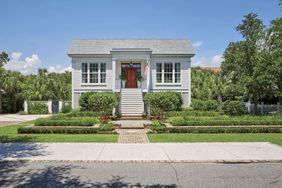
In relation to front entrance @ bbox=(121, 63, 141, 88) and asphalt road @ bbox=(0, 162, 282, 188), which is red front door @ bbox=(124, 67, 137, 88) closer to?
front entrance @ bbox=(121, 63, 141, 88)

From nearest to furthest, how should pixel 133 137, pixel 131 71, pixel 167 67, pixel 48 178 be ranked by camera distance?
pixel 48 178 < pixel 133 137 < pixel 167 67 < pixel 131 71

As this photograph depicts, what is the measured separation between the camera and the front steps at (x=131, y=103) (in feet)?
82.1

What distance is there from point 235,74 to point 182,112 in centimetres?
614

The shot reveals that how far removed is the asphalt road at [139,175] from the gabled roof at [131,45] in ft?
64.0

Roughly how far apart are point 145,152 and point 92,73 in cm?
1861

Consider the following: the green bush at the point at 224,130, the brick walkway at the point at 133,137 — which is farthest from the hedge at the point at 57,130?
the green bush at the point at 224,130

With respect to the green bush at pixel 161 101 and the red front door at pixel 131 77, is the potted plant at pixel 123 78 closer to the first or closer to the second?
the red front door at pixel 131 77

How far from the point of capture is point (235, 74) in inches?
960

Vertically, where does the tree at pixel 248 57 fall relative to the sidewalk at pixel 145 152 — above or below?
above

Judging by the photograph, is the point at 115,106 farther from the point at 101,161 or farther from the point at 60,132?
the point at 101,161

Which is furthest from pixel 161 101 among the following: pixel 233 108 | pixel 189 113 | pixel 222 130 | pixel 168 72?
pixel 222 130

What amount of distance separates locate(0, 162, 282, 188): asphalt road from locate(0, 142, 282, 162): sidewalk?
1.55 feet

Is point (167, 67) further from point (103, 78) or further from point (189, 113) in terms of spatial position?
point (103, 78)

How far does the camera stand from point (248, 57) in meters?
23.5
